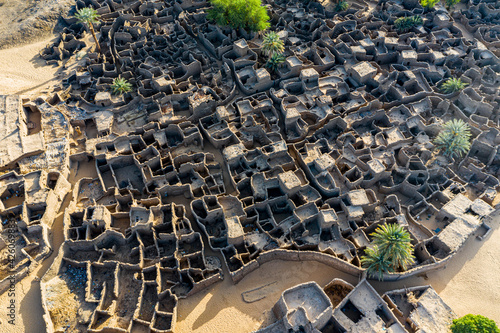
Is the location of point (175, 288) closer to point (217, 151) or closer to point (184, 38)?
point (217, 151)

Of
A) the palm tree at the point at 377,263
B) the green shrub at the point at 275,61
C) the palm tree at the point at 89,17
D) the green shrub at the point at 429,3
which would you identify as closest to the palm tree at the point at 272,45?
the green shrub at the point at 275,61

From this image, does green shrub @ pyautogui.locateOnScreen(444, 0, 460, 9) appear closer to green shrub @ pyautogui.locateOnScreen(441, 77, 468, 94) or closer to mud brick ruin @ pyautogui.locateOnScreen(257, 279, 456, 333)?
green shrub @ pyautogui.locateOnScreen(441, 77, 468, 94)

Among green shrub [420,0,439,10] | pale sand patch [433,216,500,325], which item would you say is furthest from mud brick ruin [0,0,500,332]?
green shrub [420,0,439,10]

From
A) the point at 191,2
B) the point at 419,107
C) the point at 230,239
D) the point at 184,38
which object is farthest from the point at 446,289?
the point at 191,2

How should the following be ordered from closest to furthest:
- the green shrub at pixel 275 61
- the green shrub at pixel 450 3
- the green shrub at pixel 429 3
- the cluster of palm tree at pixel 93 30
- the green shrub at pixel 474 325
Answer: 1. the green shrub at pixel 474 325
2. the cluster of palm tree at pixel 93 30
3. the green shrub at pixel 275 61
4. the green shrub at pixel 429 3
5. the green shrub at pixel 450 3

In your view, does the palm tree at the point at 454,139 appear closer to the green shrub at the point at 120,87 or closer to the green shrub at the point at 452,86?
the green shrub at the point at 452,86

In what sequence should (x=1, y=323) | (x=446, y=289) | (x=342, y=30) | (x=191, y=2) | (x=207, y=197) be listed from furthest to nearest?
(x=191, y=2) → (x=342, y=30) → (x=207, y=197) → (x=446, y=289) → (x=1, y=323)

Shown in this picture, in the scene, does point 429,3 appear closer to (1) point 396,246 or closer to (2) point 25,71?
(1) point 396,246
